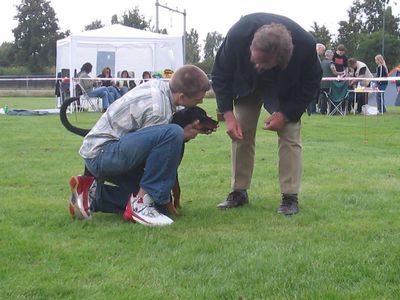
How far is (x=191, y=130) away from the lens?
12.6 ft

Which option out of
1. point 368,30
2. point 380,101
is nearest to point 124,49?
point 380,101

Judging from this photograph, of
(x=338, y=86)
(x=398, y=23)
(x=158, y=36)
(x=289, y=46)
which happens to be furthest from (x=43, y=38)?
(x=289, y=46)

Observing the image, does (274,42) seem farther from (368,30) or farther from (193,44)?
(193,44)

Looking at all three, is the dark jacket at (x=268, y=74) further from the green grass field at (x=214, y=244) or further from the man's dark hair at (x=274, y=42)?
the green grass field at (x=214, y=244)

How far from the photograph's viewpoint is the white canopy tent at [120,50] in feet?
63.6

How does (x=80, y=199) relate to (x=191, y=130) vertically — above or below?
below

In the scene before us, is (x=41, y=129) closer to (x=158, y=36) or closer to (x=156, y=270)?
(x=156, y=270)

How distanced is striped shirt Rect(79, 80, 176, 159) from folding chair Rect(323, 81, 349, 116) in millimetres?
11850

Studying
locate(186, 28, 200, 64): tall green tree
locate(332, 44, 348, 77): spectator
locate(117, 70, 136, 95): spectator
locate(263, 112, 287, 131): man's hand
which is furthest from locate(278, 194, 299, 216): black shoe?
locate(186, 28, 200, 64): tall green tree

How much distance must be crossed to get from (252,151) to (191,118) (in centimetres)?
77

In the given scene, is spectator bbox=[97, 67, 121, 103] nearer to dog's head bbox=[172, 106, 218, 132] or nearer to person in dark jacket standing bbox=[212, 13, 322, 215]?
person in dark jacket standing bbox=[212, 13, 322, 215]

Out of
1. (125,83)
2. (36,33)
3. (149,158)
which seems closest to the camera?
(149,158)

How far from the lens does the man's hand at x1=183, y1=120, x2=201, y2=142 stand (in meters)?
3.82

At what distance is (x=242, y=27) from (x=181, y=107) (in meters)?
0.63
